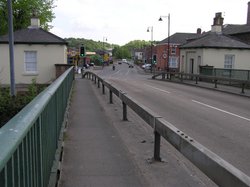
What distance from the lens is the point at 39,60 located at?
2792cm

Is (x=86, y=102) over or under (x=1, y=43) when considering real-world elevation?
under

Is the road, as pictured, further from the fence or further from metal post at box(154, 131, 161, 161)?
the fence

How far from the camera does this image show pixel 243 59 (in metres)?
38.8

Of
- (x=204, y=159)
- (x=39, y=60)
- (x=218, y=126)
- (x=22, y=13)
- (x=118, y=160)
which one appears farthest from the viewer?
(x=22, y=13)

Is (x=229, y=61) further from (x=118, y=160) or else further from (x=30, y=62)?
(x=118, y=160)

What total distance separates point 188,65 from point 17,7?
2572 centimetres

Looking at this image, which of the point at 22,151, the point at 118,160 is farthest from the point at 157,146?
the point at 22,151

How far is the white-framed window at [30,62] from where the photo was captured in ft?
91.7

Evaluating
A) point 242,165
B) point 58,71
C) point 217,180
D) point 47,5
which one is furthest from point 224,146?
point 47,5

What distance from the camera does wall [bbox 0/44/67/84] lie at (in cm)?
2767

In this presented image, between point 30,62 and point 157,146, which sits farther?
point 30,62

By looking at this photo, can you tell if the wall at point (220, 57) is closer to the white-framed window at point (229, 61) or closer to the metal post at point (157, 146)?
the white-framed window at point (229, 61)

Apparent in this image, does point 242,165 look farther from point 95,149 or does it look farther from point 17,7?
point 17,7

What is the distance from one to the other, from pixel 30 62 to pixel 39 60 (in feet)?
2.63
